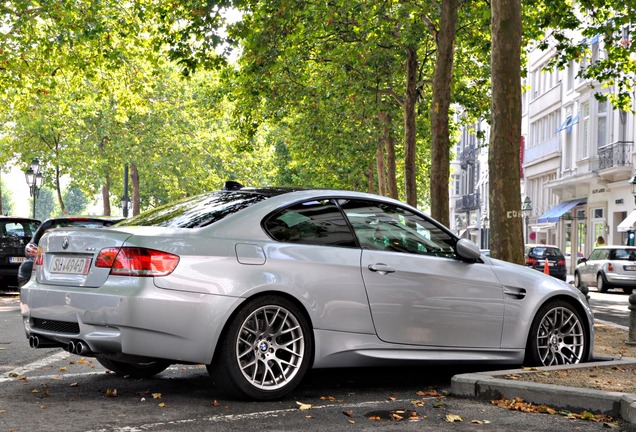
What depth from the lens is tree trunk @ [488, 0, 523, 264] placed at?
535 inches

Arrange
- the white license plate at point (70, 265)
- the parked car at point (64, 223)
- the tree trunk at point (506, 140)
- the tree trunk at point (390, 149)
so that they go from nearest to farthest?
1. the white license plate at point (70, 265)
2. the tree trunk at point (506, 140)
3. the parked car at point (64, 223)
4. the tree trunk at point (390, 149)

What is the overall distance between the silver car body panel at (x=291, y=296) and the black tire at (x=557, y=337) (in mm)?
126

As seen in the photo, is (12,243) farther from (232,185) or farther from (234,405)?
(234,405)

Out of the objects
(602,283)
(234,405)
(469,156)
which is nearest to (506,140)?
(234,405)

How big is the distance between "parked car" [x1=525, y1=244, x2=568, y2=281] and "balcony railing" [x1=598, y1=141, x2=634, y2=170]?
24.7ft

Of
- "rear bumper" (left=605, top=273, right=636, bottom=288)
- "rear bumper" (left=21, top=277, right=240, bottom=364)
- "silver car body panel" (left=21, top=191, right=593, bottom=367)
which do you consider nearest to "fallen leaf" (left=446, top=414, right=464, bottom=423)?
"silver car body panel" (left=21, top=191, right=593, bottom=367)

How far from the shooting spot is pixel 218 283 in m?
6.99

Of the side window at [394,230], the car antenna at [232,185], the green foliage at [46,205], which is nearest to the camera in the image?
the side window at [394,230]

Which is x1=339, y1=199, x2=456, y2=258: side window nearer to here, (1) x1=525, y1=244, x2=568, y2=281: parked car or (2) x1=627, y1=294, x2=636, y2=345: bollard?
(2) x1=627, y1=294, x2=636, y2=345: bollard

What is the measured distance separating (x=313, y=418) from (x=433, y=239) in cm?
224

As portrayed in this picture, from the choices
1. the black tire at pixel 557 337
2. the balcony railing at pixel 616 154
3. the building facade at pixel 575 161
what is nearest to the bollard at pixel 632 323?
the black tire at pixel 557 337

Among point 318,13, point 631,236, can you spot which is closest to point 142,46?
point 318,13

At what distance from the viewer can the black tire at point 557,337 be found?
8.70 m

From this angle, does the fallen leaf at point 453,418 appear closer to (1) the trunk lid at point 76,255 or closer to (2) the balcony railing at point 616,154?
(1) the trunk lid at point 76,255
